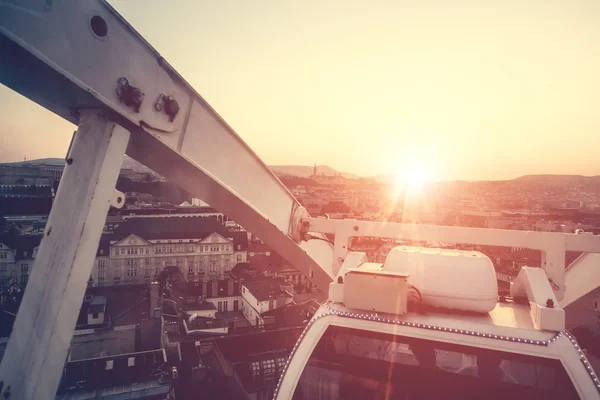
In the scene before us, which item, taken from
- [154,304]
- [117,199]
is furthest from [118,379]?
[117,199]

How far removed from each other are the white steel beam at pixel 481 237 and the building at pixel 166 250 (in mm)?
23228

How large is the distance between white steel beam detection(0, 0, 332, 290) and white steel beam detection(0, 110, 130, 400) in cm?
16

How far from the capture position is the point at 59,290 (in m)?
1.54

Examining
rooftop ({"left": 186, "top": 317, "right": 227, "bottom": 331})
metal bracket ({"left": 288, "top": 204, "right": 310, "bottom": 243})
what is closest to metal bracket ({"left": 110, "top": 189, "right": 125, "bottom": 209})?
metal bracket ({"left": 288, "top": 204, "right": 310, "bottom": 243})

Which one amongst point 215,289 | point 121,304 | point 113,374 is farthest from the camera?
point 215,289

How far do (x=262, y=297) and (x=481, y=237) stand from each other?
18.5 m

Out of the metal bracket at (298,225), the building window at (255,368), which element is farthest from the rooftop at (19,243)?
the metal bracket at (298,225)

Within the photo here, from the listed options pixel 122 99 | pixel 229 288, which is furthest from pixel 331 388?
pixel 229 288

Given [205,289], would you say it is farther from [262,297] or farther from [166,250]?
[166,250]

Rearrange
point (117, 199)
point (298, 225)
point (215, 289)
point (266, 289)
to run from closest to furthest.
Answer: point (117, 199), point (298, 225), point (266, 289), point (215, 289)

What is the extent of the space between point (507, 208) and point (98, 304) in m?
18.9

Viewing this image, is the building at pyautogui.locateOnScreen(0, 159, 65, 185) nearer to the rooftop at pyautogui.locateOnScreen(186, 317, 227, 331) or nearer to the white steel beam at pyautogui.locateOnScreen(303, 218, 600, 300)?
the rooftop at pyautogui.locateOnScreen(186, 317, 227, 331)

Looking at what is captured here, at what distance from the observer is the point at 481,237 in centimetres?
292

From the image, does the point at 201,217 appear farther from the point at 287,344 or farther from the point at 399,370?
the point at 399,370
